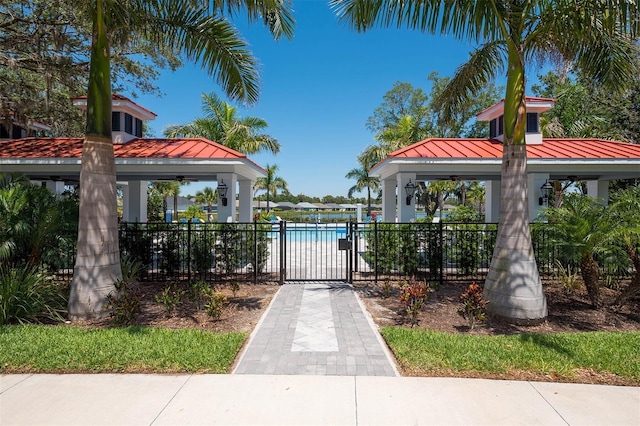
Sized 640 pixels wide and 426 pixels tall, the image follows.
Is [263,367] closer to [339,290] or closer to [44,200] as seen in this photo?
[339,290]

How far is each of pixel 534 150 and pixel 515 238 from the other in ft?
25.2

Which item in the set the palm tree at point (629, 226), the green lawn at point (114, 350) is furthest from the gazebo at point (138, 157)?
the palm tree at point (629, 226)

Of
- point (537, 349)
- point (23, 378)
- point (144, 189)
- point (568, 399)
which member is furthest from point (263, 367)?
point (144, 189)

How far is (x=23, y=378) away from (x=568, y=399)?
6364 millimetres

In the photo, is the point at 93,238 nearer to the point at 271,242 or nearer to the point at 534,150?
the point at 271,242

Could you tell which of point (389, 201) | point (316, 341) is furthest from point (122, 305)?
point (389, 201)

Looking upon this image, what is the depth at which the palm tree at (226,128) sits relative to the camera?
22438 mm

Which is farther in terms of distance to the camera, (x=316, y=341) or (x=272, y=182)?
(x=272, y=182)

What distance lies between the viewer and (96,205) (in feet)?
21.8

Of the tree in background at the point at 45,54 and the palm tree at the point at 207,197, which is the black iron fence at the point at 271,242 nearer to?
the tree in background at the point at 45,54

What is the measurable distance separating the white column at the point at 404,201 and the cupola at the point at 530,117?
432 cm

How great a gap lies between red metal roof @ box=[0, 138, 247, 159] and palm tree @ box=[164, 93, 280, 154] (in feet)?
29.2

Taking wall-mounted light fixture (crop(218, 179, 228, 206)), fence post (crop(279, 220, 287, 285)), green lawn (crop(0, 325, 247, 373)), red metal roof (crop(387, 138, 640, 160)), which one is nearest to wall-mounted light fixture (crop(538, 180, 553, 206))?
red metal roof (crop(387, 138, 640, 160))

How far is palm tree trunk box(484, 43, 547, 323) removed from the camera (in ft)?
21.3
